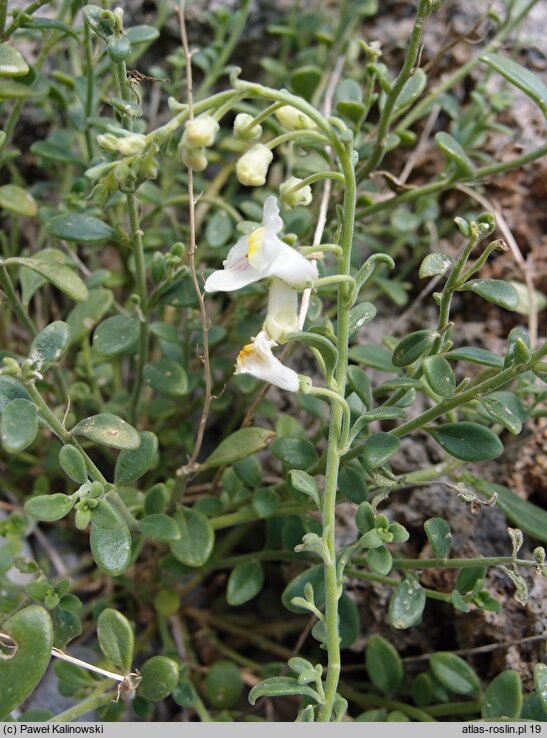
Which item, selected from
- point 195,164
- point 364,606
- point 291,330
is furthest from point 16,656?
point 364,606

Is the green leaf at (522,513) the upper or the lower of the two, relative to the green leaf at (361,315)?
lower

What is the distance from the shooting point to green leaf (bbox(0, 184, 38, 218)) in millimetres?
1479

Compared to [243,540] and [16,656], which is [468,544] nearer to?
[243,540]

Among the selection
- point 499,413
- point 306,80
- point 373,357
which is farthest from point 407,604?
point 306,80

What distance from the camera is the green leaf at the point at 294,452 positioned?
1.30 m

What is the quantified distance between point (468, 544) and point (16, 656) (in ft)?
2.98

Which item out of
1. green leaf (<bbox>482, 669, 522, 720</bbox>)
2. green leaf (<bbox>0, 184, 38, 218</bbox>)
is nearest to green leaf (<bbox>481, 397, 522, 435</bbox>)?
green leaf (<bbox>482, 669, 522, 720</bbox>)

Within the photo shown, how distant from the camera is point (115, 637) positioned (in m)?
1.21

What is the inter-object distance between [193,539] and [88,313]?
0.53m

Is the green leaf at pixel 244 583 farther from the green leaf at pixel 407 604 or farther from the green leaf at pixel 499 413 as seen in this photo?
the green leaf at pixel 499 413

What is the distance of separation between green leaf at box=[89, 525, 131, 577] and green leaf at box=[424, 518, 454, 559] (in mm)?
492

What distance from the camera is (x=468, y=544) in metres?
1.51

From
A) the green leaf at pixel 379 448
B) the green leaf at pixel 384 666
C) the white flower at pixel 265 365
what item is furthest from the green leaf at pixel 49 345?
the green leaf at pixel 384 666

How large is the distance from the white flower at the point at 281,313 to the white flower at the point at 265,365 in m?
0.02
